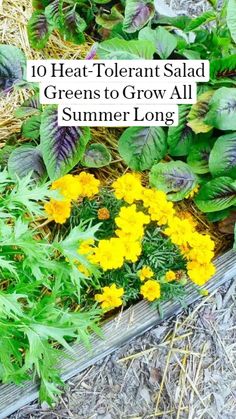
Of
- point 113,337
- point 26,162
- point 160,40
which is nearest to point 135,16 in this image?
point 160,40

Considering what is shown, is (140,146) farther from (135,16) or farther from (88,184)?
(135,16)

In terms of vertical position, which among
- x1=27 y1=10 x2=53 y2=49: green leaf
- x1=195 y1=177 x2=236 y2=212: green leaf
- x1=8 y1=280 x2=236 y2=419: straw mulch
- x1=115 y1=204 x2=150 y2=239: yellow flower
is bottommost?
x1=8 y1=280 x2=236 y2=419: straw mulch

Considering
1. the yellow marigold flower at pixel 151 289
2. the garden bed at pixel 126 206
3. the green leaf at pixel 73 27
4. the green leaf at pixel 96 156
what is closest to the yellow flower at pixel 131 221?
the garden bed at pixel 126 206

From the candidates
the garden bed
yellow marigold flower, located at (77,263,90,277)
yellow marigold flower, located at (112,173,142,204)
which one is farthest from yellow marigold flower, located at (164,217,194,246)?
yellow marigold flower, located at (77,263,90,277)

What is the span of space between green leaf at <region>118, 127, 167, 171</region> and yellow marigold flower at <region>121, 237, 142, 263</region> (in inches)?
10.9

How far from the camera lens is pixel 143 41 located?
193 cm

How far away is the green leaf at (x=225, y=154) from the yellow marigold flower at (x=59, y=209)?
39 cm

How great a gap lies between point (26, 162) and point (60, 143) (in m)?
0.11

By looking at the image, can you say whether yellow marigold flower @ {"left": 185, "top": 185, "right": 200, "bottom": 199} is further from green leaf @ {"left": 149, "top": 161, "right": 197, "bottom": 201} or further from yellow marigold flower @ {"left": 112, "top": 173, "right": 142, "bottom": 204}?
yellow marigold flower @ {"left": 112, "top": 173, "right": 142, "bottom": 204}

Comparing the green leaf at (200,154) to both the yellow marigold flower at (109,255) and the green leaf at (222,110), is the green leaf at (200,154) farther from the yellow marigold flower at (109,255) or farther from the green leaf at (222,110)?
the yellow marigold flower at (109,255)

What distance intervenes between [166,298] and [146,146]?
392mm

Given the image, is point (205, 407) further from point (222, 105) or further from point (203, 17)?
point (203, 17)

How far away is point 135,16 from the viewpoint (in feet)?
6.67

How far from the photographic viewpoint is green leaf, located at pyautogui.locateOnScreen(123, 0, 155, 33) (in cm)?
203
